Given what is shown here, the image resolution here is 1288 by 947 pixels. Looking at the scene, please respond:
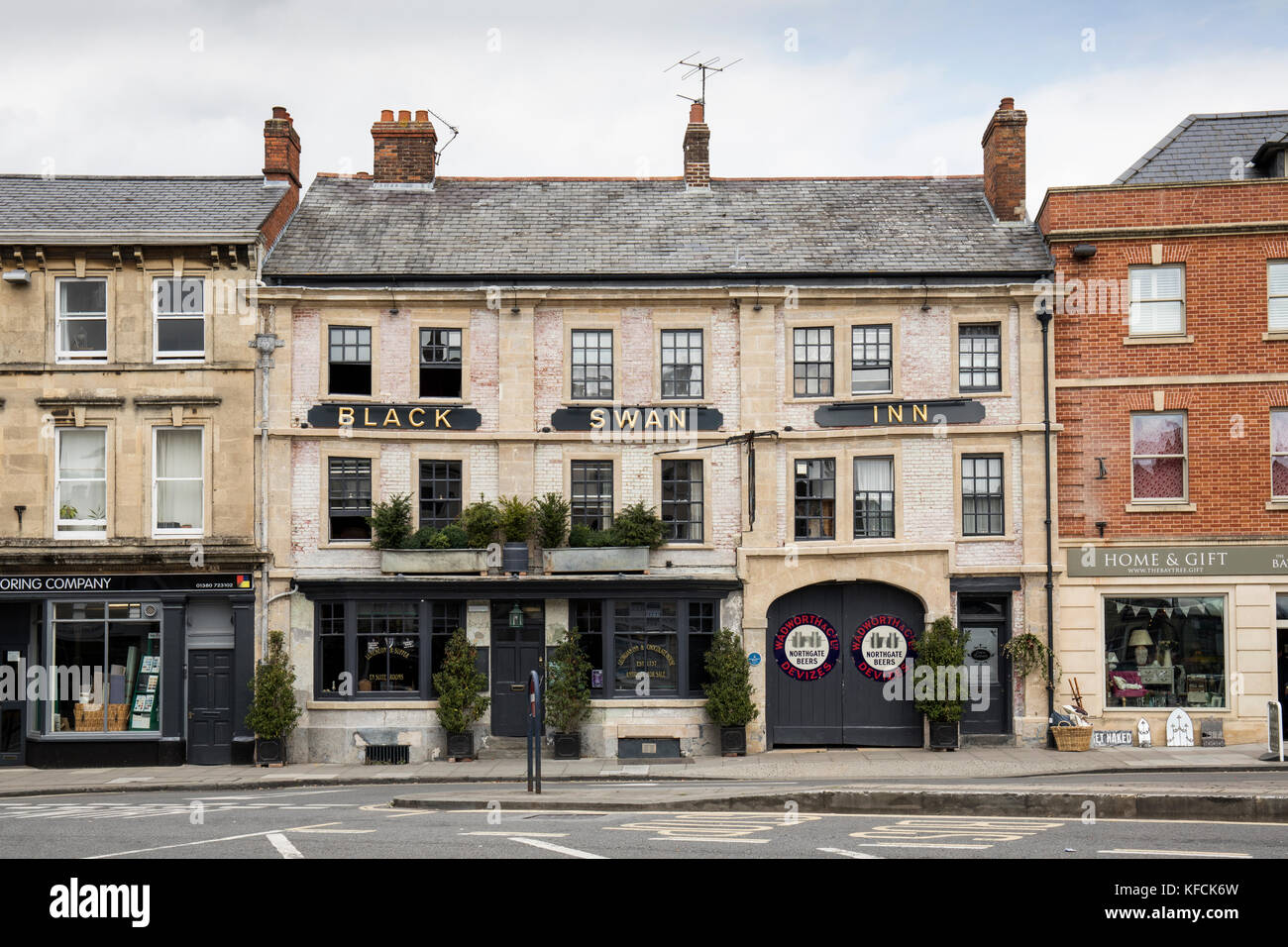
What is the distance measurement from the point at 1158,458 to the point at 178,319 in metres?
19.5

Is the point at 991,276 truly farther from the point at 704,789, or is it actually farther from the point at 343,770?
the point at 343,770

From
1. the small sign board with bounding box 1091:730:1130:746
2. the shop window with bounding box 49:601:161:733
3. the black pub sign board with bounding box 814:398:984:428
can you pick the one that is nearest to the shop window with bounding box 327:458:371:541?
the shop window with bounding box 49:601:161:733

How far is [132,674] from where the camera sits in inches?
918

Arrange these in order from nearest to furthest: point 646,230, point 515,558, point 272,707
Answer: point 272,707 → point 515,558 → point 646,230

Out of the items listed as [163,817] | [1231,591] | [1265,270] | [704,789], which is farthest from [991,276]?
[163,817]

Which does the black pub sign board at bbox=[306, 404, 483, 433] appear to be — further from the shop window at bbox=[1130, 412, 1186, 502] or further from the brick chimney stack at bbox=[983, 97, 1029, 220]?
the shop window at bbox=[1130, 412, 1186, 502]

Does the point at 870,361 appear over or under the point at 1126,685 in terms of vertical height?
over

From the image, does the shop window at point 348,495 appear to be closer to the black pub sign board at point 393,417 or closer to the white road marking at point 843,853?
the black pub sign board at point 393,417

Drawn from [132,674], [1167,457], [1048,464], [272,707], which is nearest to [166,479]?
[132,674]

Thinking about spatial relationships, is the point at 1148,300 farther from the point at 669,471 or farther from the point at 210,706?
the point at 210,706

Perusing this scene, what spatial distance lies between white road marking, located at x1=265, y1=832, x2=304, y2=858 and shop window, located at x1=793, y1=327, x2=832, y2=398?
1353 centimetres

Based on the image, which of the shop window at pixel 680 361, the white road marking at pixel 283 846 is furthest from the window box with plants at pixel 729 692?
the white road marking at pixel 283 846

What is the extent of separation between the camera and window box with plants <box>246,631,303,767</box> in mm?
22312

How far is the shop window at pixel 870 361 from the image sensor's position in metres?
23.7
